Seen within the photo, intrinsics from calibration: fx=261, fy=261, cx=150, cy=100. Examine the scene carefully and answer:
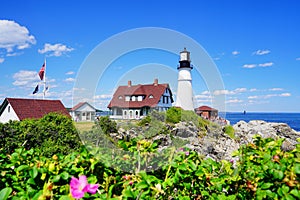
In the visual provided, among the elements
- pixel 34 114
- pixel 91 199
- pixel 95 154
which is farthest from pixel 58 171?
pixel 34 114

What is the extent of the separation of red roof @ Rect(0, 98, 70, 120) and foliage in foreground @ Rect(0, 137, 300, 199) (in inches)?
327

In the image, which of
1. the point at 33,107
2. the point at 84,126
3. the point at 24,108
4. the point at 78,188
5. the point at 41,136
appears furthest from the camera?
the point at 33,107

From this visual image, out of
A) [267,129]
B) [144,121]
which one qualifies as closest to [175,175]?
[144,121]

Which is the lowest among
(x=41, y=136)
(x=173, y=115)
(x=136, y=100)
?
(x=41, y=136)

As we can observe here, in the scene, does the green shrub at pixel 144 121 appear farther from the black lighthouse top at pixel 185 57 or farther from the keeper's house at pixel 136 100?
the black lighthouse top at pixel 185 57

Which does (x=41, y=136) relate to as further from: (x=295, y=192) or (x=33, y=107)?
(x=295, y=192)

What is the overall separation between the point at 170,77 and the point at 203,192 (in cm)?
190

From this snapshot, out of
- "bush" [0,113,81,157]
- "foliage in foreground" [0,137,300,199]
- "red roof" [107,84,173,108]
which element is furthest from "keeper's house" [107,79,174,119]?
"bush" [0,113,81,157]

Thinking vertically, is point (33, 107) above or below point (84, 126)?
above

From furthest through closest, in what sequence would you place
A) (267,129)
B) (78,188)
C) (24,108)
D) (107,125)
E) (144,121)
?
(267,129) < (24,108) < (144,121) < (107,125) < (78,188)

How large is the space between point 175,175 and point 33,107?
32.1ft

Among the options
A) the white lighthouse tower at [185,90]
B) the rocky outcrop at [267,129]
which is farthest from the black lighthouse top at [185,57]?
the rocky outcrop at [267,129]

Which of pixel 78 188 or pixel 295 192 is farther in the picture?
pixel 295 192

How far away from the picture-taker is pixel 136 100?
3336mm
